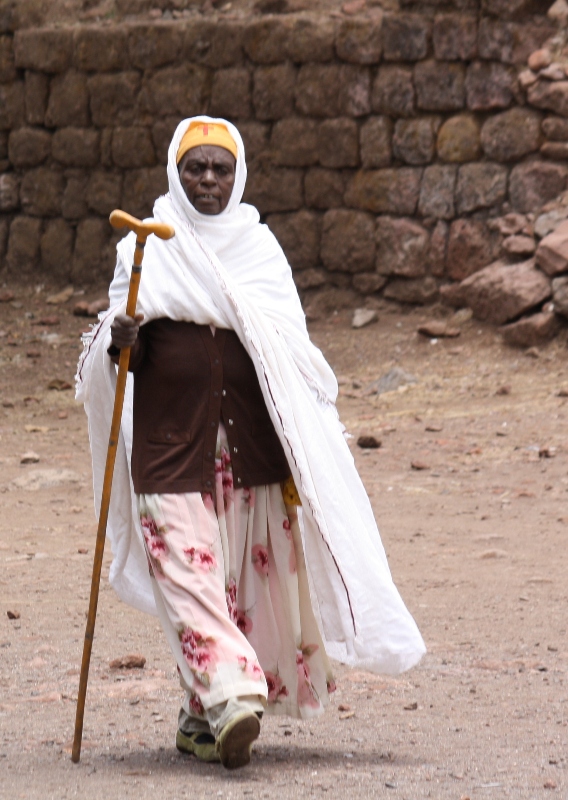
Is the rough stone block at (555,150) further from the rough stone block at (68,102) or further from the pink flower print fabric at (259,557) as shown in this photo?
the pink flower print fabric at (259,557)

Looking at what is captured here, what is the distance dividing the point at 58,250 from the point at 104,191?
0.78 m

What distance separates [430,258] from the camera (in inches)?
396

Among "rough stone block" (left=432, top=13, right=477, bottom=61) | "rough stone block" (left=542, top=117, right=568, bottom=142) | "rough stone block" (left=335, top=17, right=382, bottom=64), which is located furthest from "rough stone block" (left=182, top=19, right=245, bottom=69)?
"rough stone block" (left=542, top=117, right=568, bottom=142)

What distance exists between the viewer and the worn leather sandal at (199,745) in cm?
330

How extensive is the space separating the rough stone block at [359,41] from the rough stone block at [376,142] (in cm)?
48

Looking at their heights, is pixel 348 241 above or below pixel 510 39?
below

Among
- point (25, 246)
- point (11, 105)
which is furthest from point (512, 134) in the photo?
point (11, 105)

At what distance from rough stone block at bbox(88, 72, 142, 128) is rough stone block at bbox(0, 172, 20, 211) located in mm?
1200

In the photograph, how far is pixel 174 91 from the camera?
434 inches

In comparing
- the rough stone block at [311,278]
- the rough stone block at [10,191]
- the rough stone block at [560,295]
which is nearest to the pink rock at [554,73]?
the rough stone block at [560,295]

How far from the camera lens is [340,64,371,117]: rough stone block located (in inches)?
399

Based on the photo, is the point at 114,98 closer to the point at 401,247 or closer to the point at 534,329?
the point at 401,247

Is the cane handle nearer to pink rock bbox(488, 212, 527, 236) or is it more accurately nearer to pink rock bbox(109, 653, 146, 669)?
pink rock bbox(109, 653, 146, 669)

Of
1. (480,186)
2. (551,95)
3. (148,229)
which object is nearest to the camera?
(148,229)
